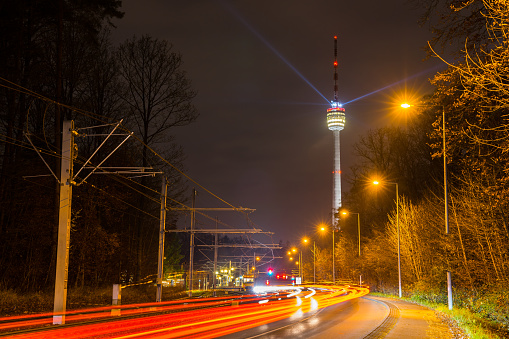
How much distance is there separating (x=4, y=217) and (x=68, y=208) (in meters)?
13.6

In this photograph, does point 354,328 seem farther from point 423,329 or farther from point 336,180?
point 336,180

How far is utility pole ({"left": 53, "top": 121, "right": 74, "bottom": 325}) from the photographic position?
776 inches

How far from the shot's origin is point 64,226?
20.3m

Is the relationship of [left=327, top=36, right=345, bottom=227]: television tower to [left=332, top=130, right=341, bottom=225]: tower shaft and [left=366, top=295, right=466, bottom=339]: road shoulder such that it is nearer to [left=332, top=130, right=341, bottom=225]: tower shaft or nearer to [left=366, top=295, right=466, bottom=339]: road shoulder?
[left=332, top=130, right=341, bottom=225]: tower shaft

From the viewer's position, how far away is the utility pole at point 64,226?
19.7 metres

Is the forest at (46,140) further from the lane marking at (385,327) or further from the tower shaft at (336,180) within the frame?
the tower shaft at (336,180)

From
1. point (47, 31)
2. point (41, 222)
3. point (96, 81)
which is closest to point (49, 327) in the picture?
point (41, 222)

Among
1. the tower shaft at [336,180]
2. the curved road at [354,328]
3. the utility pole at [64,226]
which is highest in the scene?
the tower shaft at [336,180]

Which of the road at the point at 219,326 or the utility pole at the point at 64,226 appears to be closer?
the road at the point at 219,326

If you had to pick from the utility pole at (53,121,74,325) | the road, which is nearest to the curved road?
the road

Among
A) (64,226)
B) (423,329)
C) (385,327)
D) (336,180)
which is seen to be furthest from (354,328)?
(336,180)

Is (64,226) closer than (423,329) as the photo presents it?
No

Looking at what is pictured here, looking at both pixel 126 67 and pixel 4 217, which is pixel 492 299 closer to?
pixel 4 217

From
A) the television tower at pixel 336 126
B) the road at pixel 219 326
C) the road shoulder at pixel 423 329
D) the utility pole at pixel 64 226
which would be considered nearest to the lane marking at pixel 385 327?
the road at pixel 219 326
